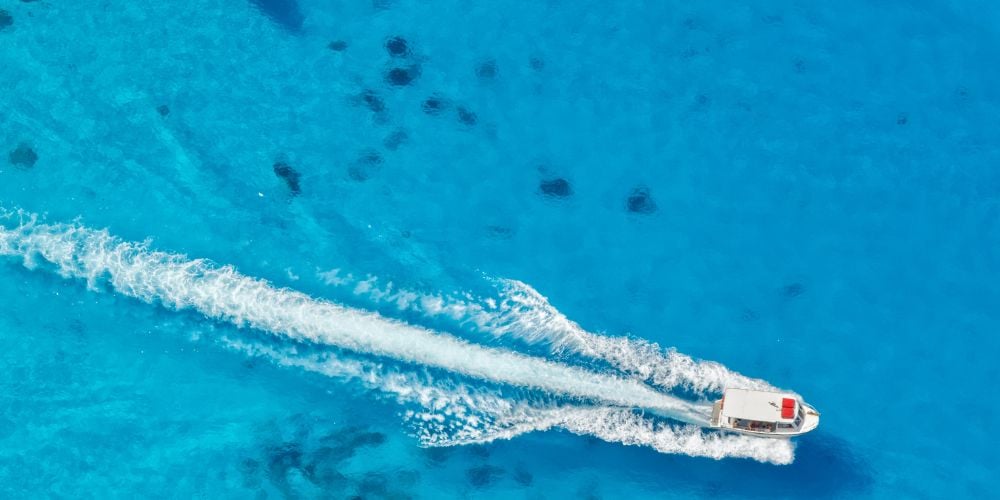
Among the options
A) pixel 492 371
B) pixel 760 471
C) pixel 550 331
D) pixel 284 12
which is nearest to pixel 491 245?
pixel 550 331

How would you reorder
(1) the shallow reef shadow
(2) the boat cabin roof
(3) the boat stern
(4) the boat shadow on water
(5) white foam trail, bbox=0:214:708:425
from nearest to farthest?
(2) the boat cabin roof < (3) the boat stern < (5) white foam trail, bbox=0:214:708:425 < (4) the boat shadow on water < (1) the shallow reef shadow

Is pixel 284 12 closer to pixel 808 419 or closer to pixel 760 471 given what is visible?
pixel 808 419

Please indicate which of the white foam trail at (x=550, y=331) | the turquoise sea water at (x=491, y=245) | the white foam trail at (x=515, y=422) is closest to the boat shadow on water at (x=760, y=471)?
the turquoise sea water at (x=491, y=245)

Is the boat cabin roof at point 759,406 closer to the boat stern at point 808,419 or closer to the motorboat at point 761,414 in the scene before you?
the motorboat at point 761,414

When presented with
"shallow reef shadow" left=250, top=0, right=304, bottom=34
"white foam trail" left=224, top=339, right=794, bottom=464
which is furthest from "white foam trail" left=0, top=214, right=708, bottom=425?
"shallow reef shadow" left=250, top=0, right=304, bottom=34

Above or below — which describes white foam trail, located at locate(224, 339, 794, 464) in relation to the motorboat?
below

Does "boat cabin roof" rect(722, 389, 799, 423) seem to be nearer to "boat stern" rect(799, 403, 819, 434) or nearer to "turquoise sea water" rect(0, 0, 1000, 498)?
"boat stern" rect(799, 403, 819, 434)

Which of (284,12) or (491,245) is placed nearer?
(491,245)
